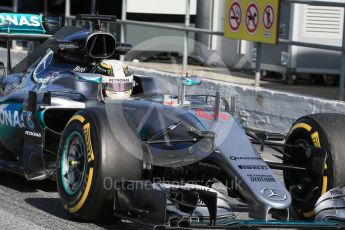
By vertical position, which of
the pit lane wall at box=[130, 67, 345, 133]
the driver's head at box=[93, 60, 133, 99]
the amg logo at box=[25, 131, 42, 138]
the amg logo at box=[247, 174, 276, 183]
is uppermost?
the driver's head at box=[93, 60, 133, 99]

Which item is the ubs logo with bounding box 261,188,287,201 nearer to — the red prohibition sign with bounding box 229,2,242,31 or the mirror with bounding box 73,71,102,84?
the mirror with bounding box 73,71,102,84

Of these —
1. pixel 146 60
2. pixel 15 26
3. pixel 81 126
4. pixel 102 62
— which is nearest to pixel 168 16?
pixel 146 60

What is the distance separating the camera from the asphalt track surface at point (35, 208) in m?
6.98

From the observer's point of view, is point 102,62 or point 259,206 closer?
point 259,206

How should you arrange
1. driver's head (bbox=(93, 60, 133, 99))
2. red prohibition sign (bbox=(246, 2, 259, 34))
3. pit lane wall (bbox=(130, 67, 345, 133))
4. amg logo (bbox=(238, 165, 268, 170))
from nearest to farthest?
amg logo (bbox=(238, 165, 268, 170)) < driver's head (bbox=(93, 60, 133, 99)) < pit lane wall (bbox=(130, 67, 345, 133)) < red prohibition sign (bbox=(246, 2, 259, 34))

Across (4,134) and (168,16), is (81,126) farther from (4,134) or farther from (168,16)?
(168,16)

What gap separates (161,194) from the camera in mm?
6160

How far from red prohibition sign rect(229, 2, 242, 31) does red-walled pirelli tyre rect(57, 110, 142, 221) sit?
615 centimetres

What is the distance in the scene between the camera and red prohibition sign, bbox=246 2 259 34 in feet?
41.0

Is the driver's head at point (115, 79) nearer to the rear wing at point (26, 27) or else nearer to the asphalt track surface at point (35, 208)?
the asphalt track surface at point (35, 208)

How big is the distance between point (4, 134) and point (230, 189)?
9.68 ft

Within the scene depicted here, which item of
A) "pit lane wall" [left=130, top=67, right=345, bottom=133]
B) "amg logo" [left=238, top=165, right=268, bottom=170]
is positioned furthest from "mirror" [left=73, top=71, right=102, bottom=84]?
"pit lane wall" [left=130, top=67, right=345, bottom=133]

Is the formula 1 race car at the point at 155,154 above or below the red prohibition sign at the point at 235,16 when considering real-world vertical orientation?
below

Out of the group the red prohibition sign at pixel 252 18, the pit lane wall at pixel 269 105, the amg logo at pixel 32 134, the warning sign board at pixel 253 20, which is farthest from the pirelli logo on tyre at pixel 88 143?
the red prohibition sign at pixel 252 18
